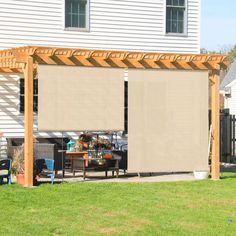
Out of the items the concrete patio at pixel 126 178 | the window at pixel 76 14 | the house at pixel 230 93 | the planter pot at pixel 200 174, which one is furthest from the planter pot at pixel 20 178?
the house at pixel 230 93

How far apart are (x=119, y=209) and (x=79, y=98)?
4.69 meters

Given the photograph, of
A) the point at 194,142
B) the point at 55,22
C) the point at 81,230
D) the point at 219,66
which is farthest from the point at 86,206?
the point at 55,22

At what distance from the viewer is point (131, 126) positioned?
49.7 feet

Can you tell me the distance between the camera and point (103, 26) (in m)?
19.6

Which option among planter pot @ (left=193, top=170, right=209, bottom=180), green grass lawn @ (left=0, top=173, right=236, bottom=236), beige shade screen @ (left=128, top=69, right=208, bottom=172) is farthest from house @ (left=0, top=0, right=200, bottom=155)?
green grass lawn @ (left=0, top=173, right=236, bottom=236)

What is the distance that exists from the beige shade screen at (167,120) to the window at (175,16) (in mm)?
5123

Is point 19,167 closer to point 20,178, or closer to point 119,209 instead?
point 20,178

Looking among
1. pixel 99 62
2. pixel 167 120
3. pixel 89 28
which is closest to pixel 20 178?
pixel 99 62

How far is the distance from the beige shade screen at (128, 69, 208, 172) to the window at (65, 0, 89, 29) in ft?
15.6

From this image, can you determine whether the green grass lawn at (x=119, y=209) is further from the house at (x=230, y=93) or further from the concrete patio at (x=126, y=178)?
the house at (x=230, y=93)

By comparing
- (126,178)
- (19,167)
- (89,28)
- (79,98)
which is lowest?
(126,178)

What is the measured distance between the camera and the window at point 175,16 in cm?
2061

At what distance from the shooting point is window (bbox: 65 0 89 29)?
62.8 ft

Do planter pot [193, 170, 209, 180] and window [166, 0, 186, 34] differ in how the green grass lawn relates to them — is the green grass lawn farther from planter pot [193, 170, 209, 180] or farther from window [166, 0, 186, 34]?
window [166, 0, 186, 34]
